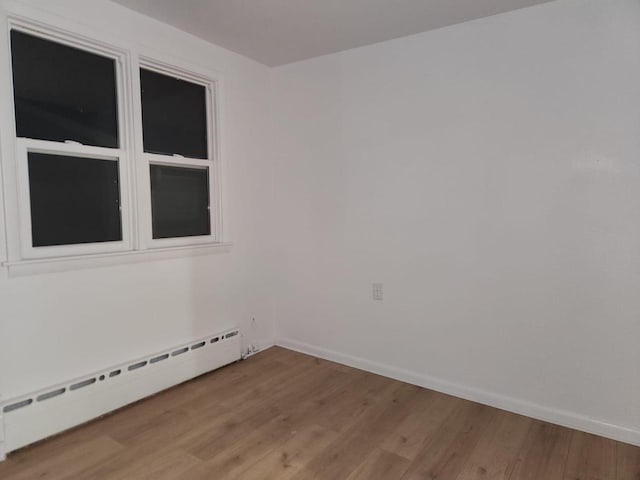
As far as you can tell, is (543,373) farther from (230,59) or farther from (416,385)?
(230,59)

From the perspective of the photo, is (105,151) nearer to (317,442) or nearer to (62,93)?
(62,93)

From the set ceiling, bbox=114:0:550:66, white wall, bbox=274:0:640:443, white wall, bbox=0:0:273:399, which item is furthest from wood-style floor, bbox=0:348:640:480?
ceiling, bbox=114:0:550:66

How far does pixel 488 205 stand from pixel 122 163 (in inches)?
92.0

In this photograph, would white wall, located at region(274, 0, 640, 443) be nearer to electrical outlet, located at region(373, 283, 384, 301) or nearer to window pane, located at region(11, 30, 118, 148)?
electrical outlet, located at region(373, 283, 384, 301)

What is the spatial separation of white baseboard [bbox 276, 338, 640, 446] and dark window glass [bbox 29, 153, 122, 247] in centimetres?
192

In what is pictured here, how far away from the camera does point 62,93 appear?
7.25 feet

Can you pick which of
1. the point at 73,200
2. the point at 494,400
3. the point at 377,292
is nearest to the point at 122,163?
the point at 73,200

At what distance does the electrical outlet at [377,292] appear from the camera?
9.74ft

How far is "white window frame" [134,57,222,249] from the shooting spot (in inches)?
99.9

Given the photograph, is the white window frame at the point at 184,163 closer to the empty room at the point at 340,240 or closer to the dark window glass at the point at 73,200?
the empty room at the point at 340,240

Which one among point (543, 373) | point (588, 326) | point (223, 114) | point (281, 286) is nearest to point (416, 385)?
point (543, 373)

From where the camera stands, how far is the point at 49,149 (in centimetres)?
213

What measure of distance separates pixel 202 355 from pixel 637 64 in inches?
127

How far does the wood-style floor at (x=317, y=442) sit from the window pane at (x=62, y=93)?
169 cm
